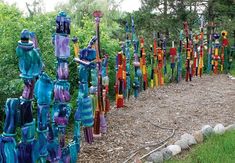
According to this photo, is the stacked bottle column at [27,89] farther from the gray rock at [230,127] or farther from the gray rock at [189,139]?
the gray rock at [230,127]

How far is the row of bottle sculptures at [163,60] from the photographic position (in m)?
6.05

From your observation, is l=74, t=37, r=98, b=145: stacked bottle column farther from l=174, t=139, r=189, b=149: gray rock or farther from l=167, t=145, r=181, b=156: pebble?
l=174, t=139, r=189, b=149: gray rock

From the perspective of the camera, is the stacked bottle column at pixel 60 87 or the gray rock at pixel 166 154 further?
the gray rock at pixel 166 154

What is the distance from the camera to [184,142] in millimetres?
4277

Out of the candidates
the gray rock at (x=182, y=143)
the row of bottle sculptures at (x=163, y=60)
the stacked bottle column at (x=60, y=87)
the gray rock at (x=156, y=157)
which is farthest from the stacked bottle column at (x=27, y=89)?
the row of bottle sculptures at (x=163, y=60)

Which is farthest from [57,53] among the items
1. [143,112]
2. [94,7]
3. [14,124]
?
[94,7]

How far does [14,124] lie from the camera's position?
2605 millimetres

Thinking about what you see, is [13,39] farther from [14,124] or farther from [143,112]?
[14,124]

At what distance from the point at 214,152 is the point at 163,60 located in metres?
4.11

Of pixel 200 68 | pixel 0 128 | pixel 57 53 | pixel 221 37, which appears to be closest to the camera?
pixel 57 53

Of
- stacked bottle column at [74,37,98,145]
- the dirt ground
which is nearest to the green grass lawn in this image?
the dirt ground

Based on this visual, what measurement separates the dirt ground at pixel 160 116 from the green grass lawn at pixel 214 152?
0.44 metres

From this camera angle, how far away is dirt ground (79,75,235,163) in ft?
13.9

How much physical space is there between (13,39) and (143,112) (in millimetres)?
2089
